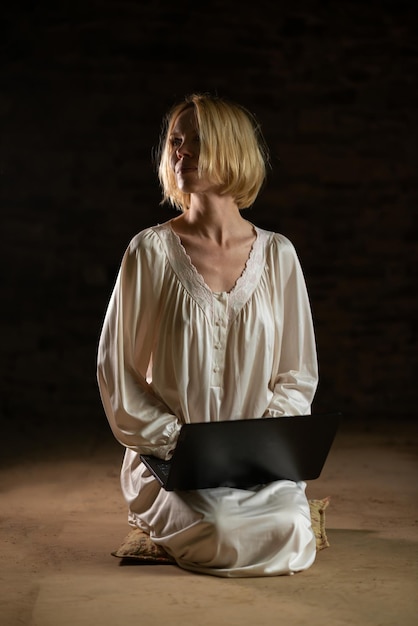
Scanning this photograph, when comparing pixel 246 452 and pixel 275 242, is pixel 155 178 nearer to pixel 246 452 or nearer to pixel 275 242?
pixel 275 242

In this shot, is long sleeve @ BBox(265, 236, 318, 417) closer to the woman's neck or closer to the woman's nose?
the woman's neck

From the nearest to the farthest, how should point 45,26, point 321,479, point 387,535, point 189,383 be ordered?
point 189,383 → point 387,535 → point 321,479 → point 45,26

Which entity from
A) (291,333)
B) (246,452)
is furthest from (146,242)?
(246,452)

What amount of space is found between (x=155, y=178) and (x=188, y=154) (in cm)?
316

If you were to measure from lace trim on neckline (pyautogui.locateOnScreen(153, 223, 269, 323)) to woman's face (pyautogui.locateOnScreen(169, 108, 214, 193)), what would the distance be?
0.18m

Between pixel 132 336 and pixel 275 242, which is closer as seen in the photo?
pixel 132 336

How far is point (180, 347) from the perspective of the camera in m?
3.22

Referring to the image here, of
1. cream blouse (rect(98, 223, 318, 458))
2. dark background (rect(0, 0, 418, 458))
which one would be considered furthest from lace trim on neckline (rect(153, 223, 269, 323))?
dark background (rect(0, 0, 418, 458))

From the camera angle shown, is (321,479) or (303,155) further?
(303,155)

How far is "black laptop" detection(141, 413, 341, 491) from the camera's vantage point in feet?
9.50

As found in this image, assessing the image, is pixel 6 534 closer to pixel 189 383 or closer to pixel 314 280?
pixel 189 383

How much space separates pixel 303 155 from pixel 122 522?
3.28 m

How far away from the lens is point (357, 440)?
561 cm

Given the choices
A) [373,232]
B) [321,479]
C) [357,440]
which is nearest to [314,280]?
[373,232]
